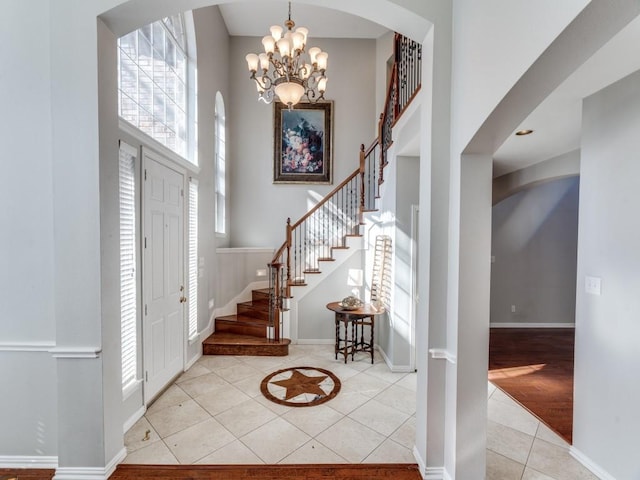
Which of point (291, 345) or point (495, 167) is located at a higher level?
point (495, 167)

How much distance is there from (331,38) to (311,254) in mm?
4327

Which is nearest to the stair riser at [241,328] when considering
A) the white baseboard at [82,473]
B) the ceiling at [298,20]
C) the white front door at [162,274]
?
the white front door at [162,274]

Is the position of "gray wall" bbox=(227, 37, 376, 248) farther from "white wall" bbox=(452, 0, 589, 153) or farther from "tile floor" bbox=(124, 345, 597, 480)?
"white wall" bbox=(452, 0, 589, 153)

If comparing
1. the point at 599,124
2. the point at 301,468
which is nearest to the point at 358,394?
the point at 301,468

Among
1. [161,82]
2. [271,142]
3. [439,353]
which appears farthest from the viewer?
[271,142]

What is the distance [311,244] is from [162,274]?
2.78 metres

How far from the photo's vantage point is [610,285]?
198cm

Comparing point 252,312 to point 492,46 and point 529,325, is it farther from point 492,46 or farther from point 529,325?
point 529,325

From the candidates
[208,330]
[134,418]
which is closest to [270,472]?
[134,418]

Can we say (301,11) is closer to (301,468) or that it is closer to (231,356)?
(231,356)

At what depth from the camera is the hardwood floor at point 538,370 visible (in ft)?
9.29

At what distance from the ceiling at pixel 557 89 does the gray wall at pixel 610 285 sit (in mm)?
195

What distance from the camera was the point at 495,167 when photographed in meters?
3.91

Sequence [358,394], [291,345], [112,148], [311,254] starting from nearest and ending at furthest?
[112,148]
[358,394]
[291,345]
[311,254]
